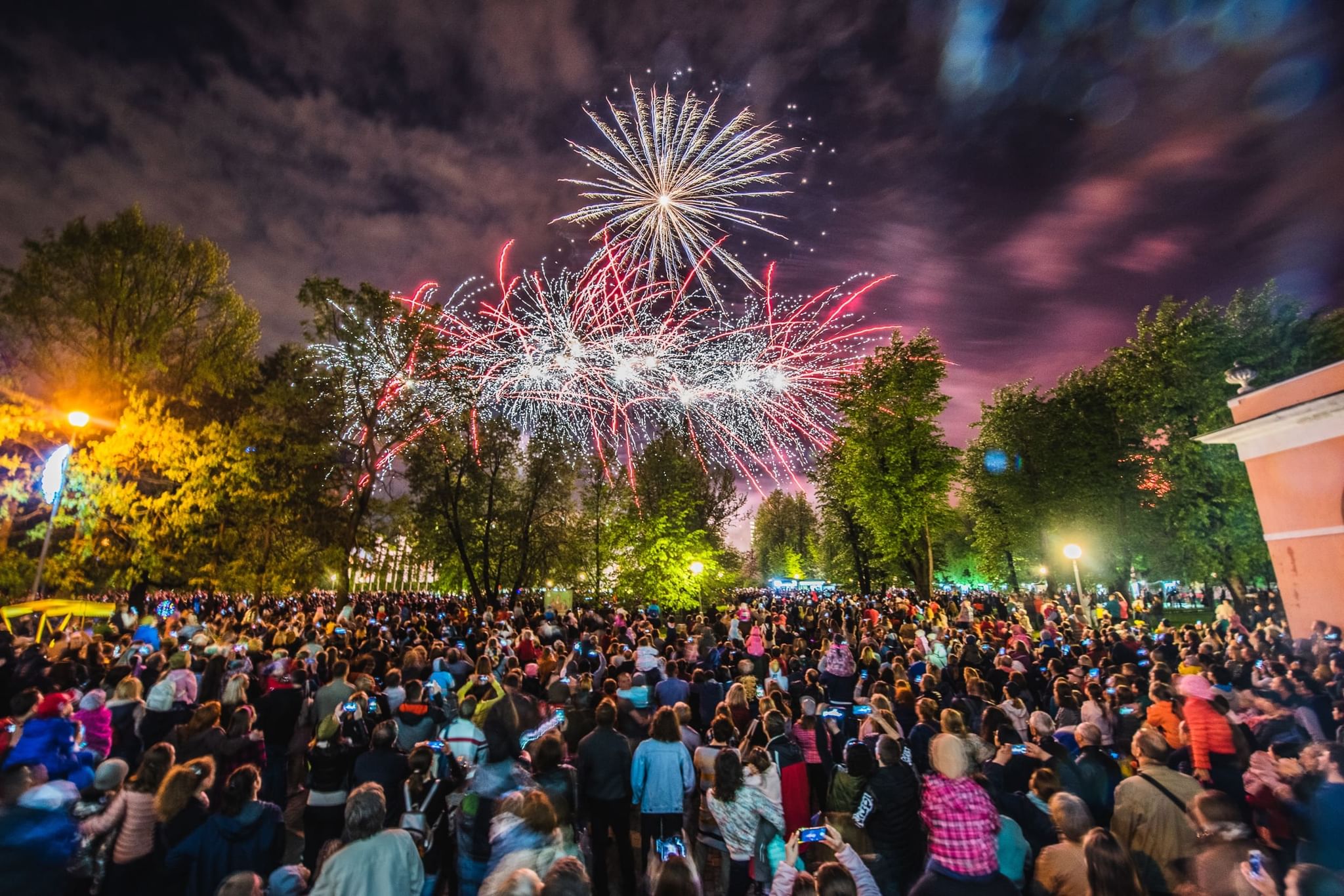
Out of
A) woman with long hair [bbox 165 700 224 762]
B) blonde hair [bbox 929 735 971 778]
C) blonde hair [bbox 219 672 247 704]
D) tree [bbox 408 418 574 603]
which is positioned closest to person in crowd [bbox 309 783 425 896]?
woman with long hair [bbox 165 700 224 762]

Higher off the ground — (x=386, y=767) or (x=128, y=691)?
(x=128, y=691)

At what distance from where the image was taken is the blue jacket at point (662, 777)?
5562mm

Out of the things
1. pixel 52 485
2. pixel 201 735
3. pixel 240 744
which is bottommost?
pixel 240 744

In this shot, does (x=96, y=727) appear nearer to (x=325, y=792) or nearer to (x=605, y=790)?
(x=325, y=792)

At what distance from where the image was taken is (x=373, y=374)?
74.2 ft

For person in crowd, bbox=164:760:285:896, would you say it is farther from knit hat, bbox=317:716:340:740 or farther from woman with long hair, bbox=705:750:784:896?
woman with long hair, bbox=705:750:784:896

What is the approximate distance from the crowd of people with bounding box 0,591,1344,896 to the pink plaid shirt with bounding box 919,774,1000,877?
0.01 metres

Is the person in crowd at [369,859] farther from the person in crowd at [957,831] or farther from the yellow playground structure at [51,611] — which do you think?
the yellow playground structure at [51,611]

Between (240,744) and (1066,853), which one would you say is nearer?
(1066,853)

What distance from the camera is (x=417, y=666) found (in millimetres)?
9500

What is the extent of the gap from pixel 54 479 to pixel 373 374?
32.0 feet

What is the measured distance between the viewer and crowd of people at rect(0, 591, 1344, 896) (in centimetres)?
360

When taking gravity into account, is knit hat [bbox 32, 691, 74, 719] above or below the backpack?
above

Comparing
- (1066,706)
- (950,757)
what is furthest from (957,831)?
(1066,706)
